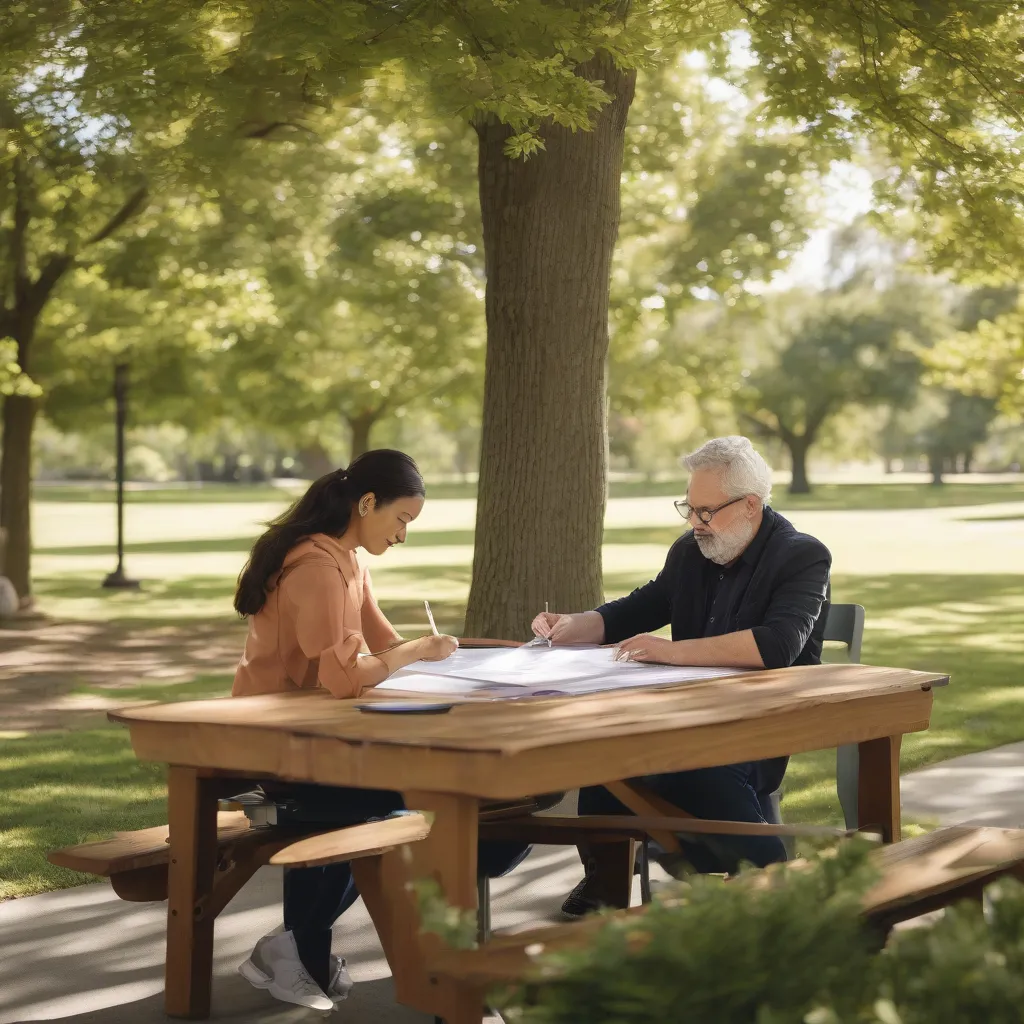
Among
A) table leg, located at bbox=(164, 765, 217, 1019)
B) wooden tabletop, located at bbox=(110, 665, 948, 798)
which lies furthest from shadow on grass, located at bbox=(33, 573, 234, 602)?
wooden tabletop, located at bbox=(110, 665, 948, 798)

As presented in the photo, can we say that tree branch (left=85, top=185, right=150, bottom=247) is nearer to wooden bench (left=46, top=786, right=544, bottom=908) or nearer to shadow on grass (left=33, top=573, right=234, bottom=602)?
shadow on grass (left=33, top=573, right=234, bottom=602)

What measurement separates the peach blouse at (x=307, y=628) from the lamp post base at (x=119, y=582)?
2170 centimetres

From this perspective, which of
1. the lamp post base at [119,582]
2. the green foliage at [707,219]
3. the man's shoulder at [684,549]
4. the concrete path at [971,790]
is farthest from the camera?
the lamp post base at [119,582]

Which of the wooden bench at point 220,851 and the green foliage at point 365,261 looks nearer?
the wooden bench at point 220,851

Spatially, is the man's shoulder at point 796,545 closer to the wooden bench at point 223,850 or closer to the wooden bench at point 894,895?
the wooden bench at point 894,895

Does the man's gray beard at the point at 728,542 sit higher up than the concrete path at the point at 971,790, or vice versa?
the man's gray beard at the point at 728,542

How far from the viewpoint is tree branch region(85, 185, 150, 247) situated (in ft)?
67.4

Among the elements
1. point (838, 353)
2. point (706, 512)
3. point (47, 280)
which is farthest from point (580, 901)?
point (838, 353)

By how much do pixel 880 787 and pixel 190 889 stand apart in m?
2.27

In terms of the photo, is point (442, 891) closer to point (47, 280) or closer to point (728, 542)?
point (728, 542)

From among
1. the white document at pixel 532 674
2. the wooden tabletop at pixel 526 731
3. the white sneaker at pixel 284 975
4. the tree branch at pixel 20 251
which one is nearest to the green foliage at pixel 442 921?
the wooden tabletop at pixel 526 731

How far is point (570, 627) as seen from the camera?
19.5ft

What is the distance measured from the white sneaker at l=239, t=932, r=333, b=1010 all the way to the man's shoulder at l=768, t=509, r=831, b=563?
2.17 metres

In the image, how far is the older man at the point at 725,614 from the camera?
16.9 ft
